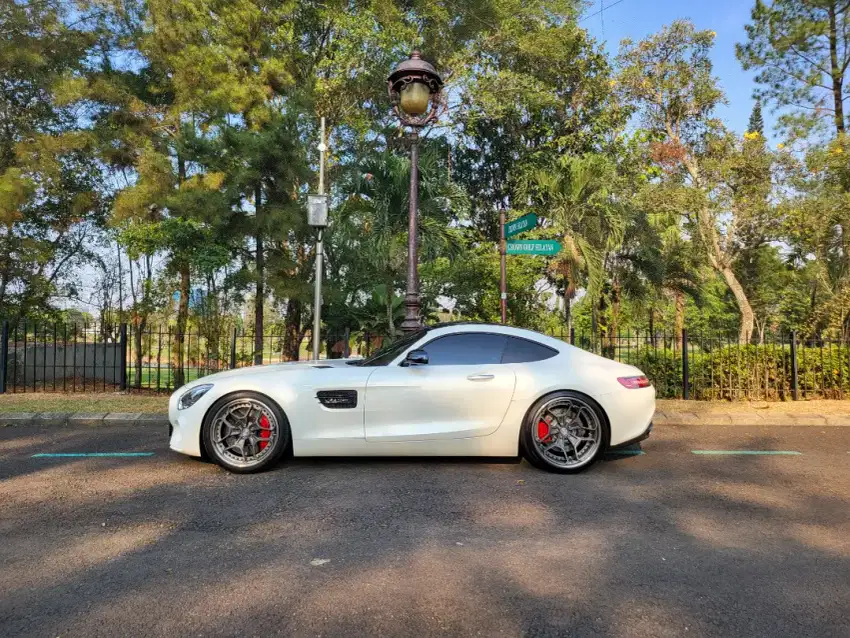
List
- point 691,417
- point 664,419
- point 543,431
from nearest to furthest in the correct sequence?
1. point 543,431
2. point 664,419
3. point 691,417

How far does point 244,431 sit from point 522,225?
5435mm

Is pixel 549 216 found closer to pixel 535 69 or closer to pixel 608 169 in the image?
pixel 608 169

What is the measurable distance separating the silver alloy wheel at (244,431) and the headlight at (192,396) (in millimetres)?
221

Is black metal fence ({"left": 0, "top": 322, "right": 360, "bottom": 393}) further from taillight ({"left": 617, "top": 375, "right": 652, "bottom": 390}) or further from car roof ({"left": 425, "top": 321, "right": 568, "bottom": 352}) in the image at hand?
taillight ({"left": 617, "top": 375, "right": 652, "bottom": 390})

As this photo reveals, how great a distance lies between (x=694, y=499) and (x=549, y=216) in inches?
479

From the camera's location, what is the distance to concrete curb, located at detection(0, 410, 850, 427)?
7.53m

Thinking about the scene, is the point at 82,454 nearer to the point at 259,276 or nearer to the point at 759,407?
the point at 259,276

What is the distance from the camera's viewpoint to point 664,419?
782cm

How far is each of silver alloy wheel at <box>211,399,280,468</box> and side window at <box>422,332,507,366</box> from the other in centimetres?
145

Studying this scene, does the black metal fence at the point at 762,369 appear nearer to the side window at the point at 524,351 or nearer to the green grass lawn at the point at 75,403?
the side window at the point at 524,351

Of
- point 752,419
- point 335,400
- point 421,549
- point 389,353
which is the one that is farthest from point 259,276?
point 421,549

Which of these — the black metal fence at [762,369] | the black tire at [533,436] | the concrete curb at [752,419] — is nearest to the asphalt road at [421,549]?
Answer: the black tire at [533,436]

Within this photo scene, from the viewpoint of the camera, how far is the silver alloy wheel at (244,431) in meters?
4.87

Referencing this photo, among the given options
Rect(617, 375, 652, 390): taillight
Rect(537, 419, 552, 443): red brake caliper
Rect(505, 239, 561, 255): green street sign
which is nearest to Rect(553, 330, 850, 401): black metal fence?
Rect(505, 239, 561, 255): green street sign
